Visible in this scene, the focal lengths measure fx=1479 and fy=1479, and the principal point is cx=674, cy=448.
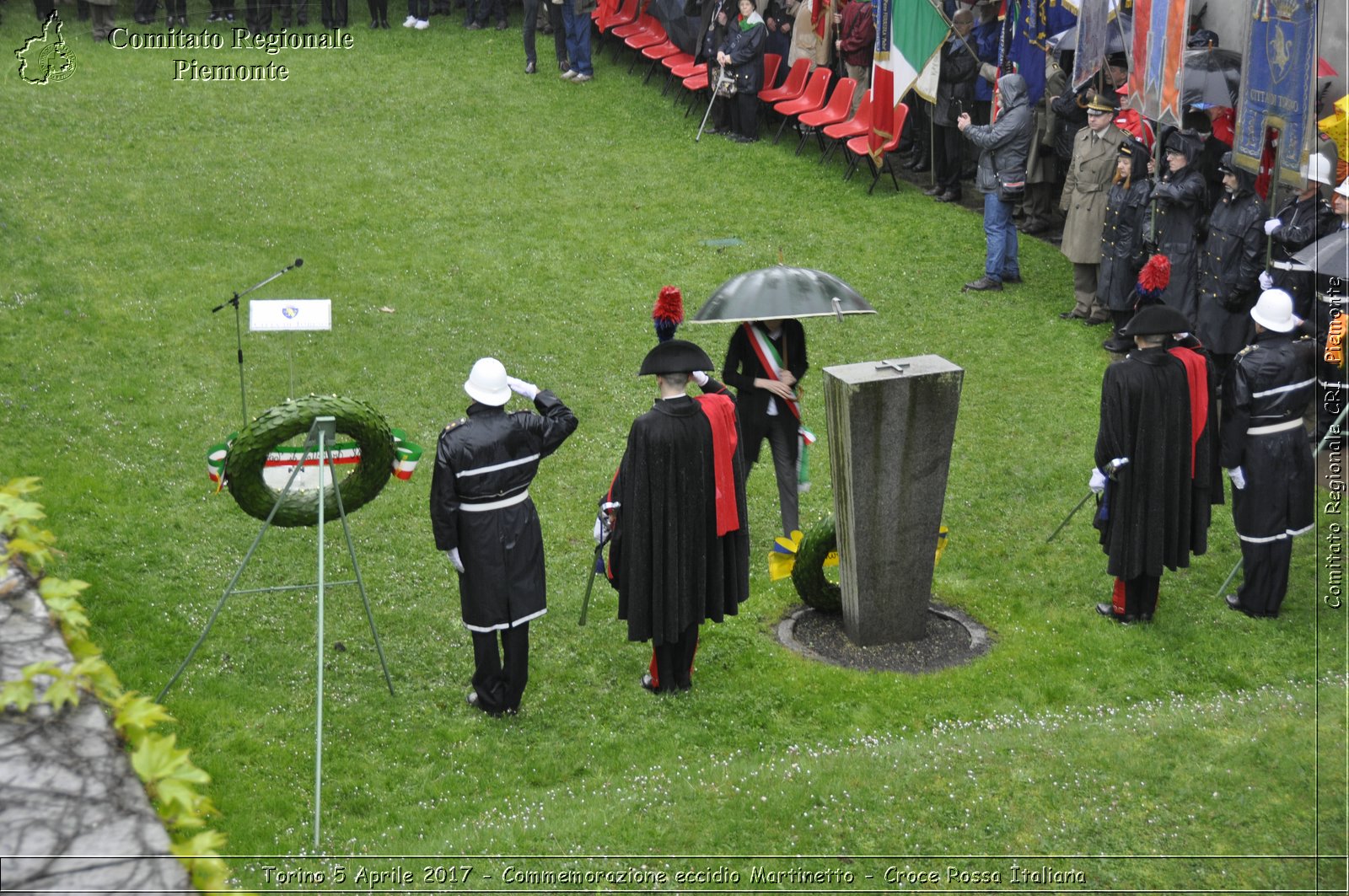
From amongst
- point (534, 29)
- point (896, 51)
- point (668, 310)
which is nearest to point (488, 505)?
point (668, 310)

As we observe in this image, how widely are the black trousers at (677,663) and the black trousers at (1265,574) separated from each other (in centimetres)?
367

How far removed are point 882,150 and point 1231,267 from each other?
19.1ft

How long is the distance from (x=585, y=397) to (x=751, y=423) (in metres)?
2.70

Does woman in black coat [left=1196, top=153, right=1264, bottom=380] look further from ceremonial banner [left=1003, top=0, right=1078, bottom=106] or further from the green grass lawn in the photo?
ceremonial banner [left=1003, top=0, right=1078, bottom=106]

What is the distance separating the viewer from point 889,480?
28.3 feet

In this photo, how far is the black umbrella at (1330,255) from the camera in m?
9.96

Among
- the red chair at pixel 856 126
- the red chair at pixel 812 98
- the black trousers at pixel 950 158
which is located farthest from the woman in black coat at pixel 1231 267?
the red chair at pixel 812 98

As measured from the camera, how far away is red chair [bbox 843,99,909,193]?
667 inches

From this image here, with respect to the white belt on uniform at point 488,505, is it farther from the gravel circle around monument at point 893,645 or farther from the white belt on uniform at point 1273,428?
the white belt on uniform at point 1273,428

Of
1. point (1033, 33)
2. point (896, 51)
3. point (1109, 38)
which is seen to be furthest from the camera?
point (896, 51)

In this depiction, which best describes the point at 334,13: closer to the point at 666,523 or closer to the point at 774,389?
the point at 774,389

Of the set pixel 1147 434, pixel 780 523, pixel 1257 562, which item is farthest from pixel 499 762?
pixel 1257 562

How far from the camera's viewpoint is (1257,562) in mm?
9375

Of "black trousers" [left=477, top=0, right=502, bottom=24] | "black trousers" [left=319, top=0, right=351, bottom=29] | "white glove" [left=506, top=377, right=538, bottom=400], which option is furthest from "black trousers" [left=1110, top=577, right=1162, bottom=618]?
"black trousers" [left=319, top=0, right=351, bottom=29]
